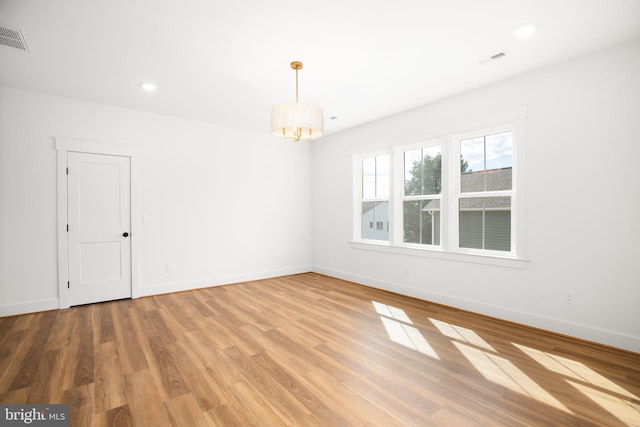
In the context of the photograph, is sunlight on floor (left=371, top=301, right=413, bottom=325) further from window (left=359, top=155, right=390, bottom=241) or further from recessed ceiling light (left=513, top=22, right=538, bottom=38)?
recessed ceiling light (left=513, top=22, right=538, bottom=38)

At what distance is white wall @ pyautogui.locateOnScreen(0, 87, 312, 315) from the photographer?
378 cm

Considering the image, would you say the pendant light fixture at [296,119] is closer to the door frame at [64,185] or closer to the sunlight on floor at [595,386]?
the sunlight on floor at [595,386]

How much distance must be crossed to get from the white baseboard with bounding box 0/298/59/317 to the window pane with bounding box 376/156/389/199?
16.3 feet

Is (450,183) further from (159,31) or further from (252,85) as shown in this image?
(159,31)

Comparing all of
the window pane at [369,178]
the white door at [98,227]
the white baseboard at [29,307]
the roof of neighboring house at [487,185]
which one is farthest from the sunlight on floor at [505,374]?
the white baseboard at [29,307]

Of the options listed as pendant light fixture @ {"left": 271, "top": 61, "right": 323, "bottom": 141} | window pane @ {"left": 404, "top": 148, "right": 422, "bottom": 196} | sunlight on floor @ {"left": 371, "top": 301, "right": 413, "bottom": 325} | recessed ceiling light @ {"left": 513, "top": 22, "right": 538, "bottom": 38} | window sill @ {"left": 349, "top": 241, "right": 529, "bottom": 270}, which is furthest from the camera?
window pane @ {"left": 404, "top": 148, "right": 422, "bottom": 196}

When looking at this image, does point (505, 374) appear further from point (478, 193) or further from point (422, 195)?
point (422, 195)

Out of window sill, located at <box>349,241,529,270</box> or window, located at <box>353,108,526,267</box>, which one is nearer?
window sill, located at <box>349,241,529,270</box>

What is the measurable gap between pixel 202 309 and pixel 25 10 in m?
3.38

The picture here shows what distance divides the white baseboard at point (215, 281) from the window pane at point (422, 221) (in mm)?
2537

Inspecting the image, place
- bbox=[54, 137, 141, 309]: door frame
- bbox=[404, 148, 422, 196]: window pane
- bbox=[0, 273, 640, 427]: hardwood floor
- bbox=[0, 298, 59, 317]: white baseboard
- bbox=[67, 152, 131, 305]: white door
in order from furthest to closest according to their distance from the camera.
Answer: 1. bbox=[404, 148, 422, 196]: window pane
2. bbox=[67, 152, 131, 305]: white door
3. bbox=[54, 137, 141, 309]: door frame
4. bbox=[0, 298, 59, 317]: white baseboard
5. bbox=[0, 273, 640, 427]: hardwood floor

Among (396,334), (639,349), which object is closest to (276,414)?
(396,334)

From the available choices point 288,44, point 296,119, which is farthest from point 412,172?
point 288,44

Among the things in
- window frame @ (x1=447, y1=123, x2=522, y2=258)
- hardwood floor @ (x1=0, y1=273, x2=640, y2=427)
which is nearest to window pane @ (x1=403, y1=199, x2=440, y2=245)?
window frame @ (x1=447, y1=123, x2=522, y2=258)
